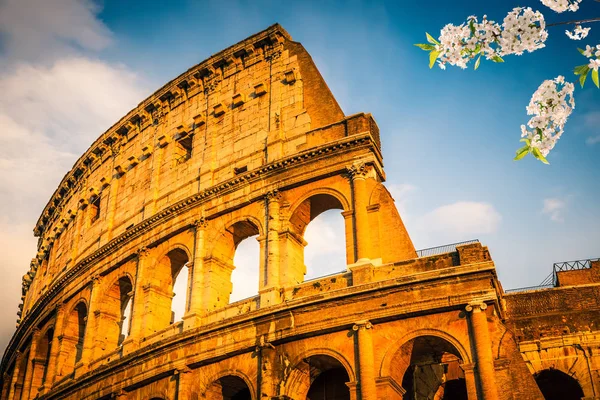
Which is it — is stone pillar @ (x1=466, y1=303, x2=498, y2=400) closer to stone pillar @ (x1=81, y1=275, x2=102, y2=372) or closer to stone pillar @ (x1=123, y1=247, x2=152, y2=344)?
stone pillar @ (x1=123, y1=247, x2=152, y2=344)

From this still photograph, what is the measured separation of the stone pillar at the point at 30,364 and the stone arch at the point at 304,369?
47.1 feet

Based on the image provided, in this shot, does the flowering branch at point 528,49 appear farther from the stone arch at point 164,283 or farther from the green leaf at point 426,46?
the stone arch at point 164,283

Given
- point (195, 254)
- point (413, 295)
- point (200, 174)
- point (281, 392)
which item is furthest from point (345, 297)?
point (200, 174)

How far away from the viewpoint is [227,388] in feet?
62.4

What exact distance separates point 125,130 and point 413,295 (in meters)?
16.3

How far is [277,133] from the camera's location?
2172 centimetres

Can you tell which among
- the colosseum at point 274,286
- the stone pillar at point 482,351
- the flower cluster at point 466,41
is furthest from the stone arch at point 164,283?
the flower cluster at point 466,41

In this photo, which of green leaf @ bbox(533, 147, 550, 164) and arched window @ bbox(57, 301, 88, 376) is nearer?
green leaf @ bbox(533, 147, 550, 164)

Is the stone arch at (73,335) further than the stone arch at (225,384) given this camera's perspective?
Yes

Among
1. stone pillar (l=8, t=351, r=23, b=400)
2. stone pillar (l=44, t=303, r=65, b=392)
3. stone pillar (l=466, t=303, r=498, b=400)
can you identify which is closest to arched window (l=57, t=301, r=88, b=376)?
stone pillar (l=44, t=303, r=65, b=392)

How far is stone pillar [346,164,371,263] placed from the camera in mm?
18078

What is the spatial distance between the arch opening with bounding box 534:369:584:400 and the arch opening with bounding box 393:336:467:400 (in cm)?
260

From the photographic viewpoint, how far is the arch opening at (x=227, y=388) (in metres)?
18.6

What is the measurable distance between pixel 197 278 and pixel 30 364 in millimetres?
11470
